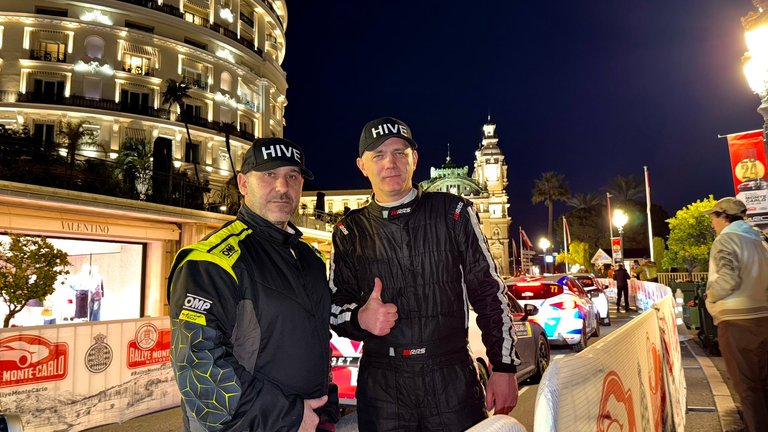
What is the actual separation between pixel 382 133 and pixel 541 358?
23.5 ft

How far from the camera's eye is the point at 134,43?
3725 centimetres

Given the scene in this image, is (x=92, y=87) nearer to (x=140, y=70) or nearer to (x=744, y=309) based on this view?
(x=140, y=70)

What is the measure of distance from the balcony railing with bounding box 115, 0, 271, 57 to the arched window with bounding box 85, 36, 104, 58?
345cm

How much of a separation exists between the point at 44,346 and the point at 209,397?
584 centimetres

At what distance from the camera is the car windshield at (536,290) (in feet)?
Result: 36.3

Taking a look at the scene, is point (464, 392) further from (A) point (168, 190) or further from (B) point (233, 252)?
(A) point (168, 190)

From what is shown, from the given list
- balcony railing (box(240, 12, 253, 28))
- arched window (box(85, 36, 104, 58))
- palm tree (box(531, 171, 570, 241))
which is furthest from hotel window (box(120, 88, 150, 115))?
palm tree (box(531, 171, 570, 241))

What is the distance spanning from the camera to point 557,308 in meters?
10.9

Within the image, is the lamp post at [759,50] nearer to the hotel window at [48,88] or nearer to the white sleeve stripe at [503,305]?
the white sleeve stripe at [503,305]

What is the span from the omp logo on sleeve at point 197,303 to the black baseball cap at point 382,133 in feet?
4.83

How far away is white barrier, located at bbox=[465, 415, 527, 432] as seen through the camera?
4.20ft

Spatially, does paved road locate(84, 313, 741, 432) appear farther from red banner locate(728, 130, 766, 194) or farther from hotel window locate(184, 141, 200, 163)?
hotel window locate(184, 141, 200, 163)

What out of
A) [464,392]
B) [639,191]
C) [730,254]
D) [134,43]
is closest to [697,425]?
[730,254]

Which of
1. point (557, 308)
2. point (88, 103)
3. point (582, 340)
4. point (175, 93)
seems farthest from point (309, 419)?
point (88, 103)
